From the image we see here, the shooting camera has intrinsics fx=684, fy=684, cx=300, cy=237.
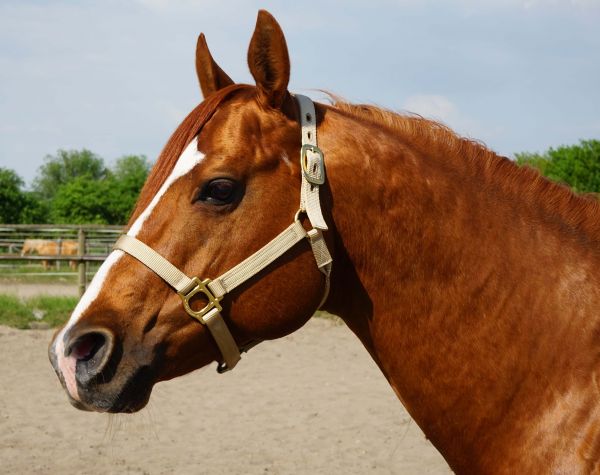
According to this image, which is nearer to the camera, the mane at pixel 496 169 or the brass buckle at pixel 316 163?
the brass buckle at pixel 316 163

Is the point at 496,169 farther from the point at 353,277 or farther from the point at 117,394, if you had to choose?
the point at 117,394

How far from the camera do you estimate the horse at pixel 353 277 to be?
2.04m

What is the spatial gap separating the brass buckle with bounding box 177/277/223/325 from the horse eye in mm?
245

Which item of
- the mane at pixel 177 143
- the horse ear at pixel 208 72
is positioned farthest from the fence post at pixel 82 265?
the mane at pixel 177 143

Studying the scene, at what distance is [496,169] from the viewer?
237 centimetres

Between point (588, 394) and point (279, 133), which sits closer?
point (588, 394)

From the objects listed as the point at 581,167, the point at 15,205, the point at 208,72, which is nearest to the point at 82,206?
the point at 15,205

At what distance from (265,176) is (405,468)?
4453 mm

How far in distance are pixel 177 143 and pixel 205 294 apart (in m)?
0.50

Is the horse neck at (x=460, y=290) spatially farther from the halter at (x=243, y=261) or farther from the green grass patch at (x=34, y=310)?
the green grass patch at (x=34, y=310)

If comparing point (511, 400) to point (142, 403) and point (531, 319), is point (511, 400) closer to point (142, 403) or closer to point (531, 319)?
point (531, 319)

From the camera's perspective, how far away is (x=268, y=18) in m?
2.12

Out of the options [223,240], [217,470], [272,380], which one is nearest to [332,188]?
[223,240]

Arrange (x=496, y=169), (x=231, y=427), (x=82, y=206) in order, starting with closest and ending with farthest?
1. (x=496, y=169)
2. (x=231, y=427)
3. (x=82, y=206)
